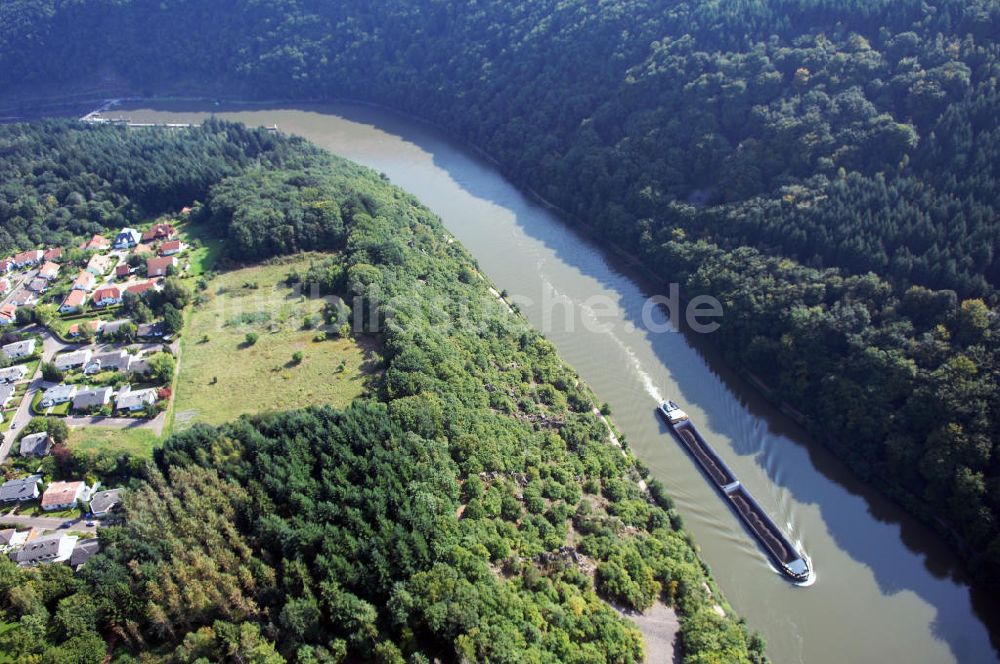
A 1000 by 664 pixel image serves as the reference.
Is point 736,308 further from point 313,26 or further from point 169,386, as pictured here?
point 313,26

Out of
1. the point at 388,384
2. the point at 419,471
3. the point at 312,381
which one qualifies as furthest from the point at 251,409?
the point at 419,471

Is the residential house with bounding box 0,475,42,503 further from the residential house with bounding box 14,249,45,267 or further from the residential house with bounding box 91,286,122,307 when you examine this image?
the residential house with bounding box 14,249,45,267

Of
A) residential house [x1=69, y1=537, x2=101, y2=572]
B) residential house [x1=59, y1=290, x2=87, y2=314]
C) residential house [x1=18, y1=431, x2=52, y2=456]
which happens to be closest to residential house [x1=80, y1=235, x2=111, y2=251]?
residential house [x1=59, y1=290, x2=87, y2=314]

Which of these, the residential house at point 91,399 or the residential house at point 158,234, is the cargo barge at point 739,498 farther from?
the residential house at point 158,234

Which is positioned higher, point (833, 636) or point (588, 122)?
point (588, 122)

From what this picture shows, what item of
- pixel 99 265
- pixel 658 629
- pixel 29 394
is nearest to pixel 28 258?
pixel 99 265

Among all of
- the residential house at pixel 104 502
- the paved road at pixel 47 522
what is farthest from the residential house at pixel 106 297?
the residential house at pixel 104 502

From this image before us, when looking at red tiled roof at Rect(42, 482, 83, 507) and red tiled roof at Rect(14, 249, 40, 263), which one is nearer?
red tiled roof at Rect(42, 482, 83, 507)

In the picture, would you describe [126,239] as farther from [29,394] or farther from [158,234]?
[29,394]
